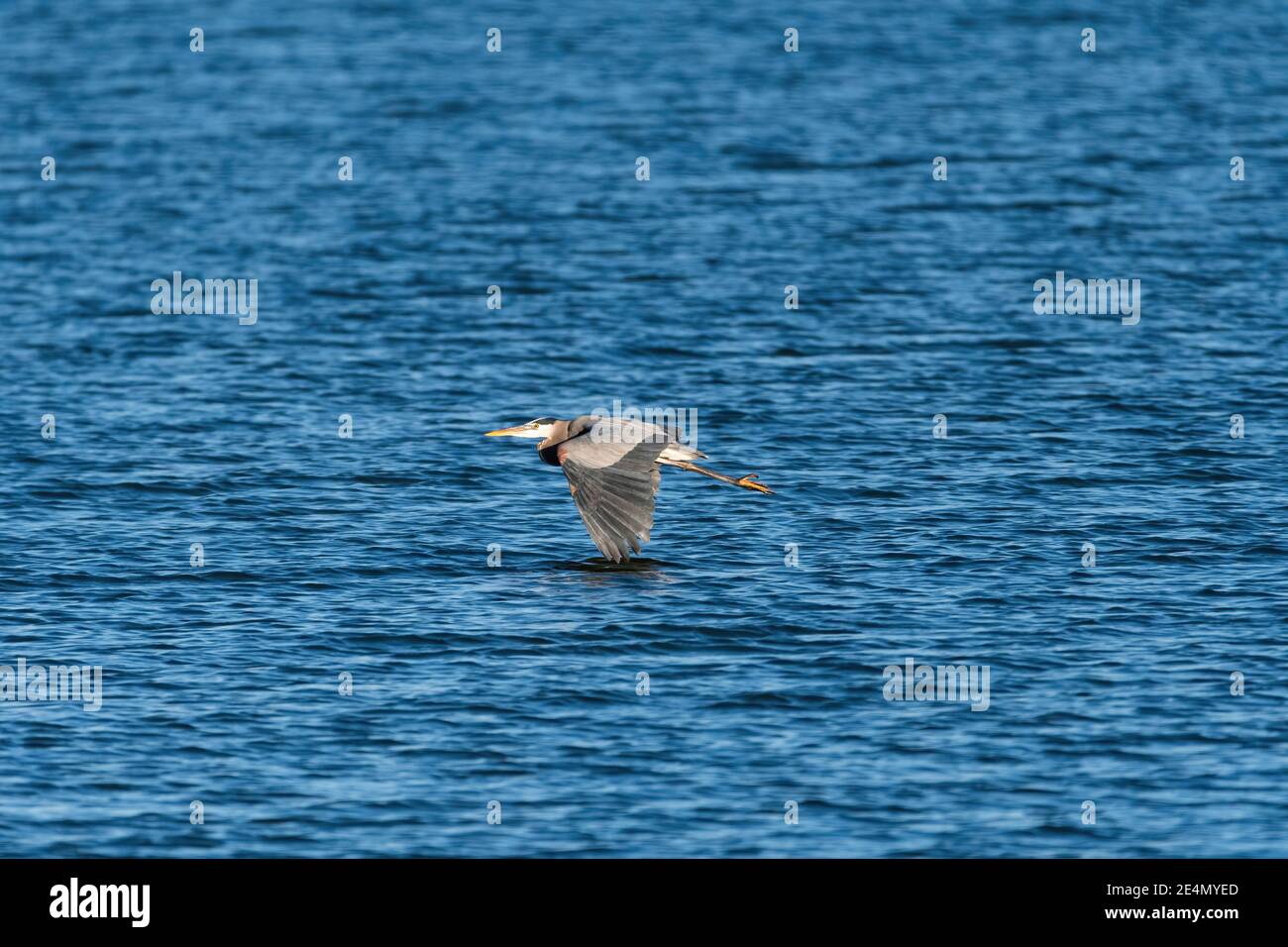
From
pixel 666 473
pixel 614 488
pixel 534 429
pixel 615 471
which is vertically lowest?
pixel 614 488

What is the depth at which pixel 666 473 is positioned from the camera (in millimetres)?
32094

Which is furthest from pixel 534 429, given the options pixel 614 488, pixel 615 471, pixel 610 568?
pixel 614 488

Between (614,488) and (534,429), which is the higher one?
(534,429)

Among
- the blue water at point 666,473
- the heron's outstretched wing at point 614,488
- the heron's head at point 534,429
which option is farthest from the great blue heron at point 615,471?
the blue water at point 666,473

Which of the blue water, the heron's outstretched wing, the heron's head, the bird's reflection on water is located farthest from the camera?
the heron's head

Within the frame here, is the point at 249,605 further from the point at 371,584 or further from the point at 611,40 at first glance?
the point at 611,40

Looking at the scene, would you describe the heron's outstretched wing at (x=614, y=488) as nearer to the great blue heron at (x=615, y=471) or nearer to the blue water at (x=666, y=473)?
the great blue heron at (x=615, y=471)

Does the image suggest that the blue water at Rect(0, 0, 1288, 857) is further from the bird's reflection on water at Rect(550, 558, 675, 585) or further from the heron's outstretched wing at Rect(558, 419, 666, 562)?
the heron's outstretched wing at Rect(558, 419, 666, 562)

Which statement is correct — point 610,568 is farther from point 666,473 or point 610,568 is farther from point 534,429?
point 666,473

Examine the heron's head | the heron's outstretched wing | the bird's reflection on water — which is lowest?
the bird's reflection on water

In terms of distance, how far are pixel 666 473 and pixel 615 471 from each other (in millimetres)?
6983

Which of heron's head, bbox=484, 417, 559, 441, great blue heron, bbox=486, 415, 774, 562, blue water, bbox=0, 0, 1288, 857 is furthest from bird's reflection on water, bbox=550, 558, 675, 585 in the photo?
heron's head, bbox=484, 417, 559, 441

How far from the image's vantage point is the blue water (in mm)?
20312

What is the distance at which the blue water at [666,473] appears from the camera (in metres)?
20.3
